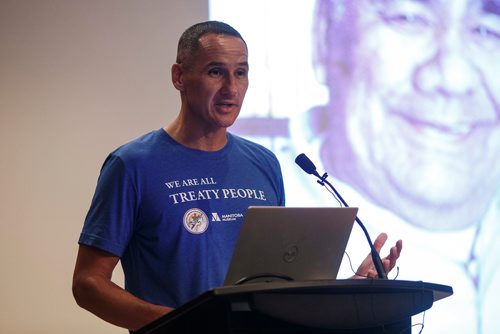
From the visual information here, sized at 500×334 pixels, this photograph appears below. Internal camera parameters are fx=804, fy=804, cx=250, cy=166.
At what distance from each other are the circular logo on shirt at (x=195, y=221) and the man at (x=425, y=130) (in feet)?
4.43

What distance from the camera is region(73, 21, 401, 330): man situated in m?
2.17

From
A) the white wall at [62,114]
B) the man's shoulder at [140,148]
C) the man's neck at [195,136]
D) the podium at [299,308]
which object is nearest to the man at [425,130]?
the white wall at [62,114]

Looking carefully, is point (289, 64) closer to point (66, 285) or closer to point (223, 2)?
point (223, 2)

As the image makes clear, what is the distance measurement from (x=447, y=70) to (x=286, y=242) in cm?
222

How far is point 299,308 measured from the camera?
159 centimetres

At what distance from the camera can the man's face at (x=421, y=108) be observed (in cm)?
362

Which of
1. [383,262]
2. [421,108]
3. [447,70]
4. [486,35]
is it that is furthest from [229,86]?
[486,35]

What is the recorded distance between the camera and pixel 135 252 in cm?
228

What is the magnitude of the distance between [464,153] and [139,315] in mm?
2182

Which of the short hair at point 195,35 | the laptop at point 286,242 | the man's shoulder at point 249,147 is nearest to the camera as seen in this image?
the laptop at point 286,242

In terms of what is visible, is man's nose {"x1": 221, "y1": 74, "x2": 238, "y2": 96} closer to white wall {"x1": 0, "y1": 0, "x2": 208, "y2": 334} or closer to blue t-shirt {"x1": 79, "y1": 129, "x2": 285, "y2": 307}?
blue t-shirt {"x1": 79, "y1": 129, "x2": 285, "y2": 307}

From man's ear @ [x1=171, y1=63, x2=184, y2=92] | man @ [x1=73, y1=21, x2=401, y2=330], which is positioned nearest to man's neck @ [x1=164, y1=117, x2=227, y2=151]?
man @ [x1=73, y1=21, x2=401, y2=330]

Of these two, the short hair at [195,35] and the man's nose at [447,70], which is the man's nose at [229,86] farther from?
the man's nose at [447,70]

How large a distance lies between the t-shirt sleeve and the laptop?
Result: 50 cm
